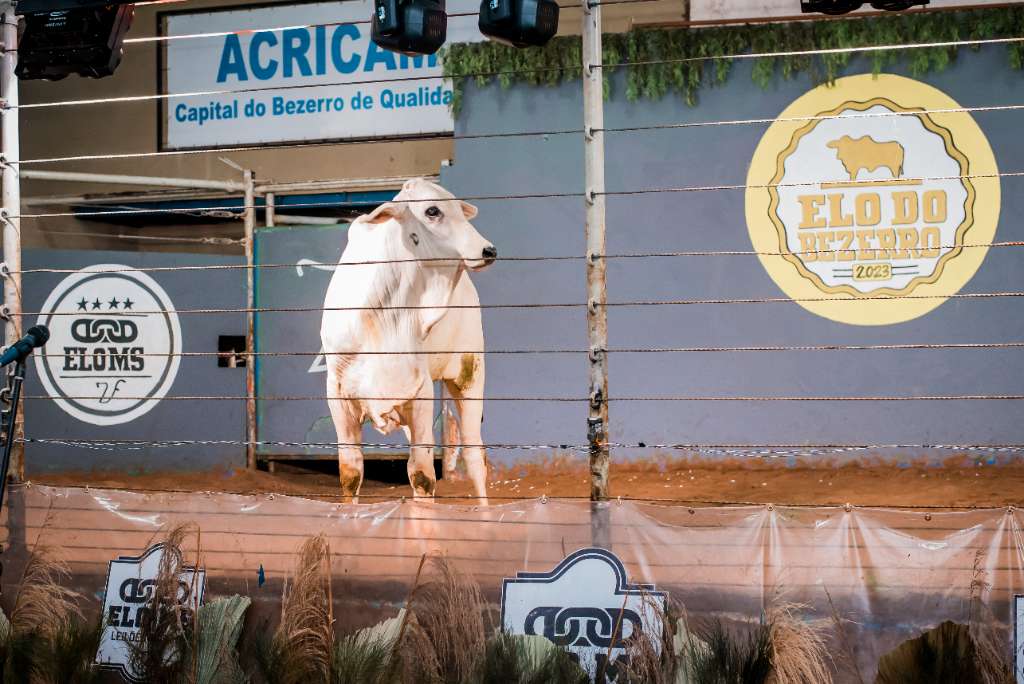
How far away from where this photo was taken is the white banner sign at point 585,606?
10.6ft

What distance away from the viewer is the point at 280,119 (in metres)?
9.57

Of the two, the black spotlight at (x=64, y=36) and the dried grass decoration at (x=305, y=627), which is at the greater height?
the black spotlight at (x=64, y=36)

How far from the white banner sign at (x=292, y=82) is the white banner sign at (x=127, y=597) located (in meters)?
5.54

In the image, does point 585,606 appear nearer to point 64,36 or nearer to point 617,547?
point 617,547

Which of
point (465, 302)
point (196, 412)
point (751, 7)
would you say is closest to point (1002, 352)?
point (751, 7)

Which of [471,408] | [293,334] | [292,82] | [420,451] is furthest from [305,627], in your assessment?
[292,82]

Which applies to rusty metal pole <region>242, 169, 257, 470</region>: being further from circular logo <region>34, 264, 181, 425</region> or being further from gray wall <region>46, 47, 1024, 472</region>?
gray wall <region>46, 47, 1024, 472</region>

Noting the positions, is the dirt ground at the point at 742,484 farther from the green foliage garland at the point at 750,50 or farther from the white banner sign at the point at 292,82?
the white banner sign at the point at 292,82

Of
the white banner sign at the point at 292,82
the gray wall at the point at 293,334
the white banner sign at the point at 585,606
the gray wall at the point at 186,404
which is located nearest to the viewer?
the white banner sign at the point at 585,606

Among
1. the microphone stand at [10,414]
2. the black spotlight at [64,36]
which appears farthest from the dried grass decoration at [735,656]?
the black spotlight at [64,36]

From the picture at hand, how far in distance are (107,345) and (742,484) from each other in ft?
14.6

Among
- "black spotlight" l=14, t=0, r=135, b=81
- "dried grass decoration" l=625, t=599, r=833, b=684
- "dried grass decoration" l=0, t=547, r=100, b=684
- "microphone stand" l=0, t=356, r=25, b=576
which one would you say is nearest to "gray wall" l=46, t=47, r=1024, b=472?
"black spotlight" l=14, t=0, r=135, b=81

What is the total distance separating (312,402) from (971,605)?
5802 mm

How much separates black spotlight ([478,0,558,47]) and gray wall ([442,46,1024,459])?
381 centimetres
